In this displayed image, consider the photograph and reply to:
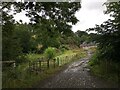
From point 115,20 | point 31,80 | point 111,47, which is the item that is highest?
point 115,20

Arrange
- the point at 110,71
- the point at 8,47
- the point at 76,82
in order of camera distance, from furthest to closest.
A: 1. the point at 8,47
2. the point at 110,71
3. the point at 76,82

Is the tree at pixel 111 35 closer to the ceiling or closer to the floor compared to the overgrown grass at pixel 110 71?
closer to the ceiling

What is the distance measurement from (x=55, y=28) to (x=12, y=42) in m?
10.1

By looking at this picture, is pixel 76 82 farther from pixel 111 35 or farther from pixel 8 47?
pixel 8 47

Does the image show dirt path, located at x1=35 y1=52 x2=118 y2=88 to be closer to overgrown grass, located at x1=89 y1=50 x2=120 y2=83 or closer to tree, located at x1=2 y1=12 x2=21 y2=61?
overgrown grass, located at x1=89 y1=50 x2=120 y2=83

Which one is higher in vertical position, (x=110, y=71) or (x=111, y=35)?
(x=111, y=35)

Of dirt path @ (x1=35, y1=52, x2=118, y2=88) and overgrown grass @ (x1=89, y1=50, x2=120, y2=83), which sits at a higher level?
overgrown grass @ (x1=89, y1=50, x2=120, y2=83)

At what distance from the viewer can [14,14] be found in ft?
55.1

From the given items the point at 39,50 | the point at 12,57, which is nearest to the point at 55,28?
the point at 12,57

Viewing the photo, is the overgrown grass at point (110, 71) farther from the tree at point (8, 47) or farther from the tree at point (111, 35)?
the tree at point (8, 47)

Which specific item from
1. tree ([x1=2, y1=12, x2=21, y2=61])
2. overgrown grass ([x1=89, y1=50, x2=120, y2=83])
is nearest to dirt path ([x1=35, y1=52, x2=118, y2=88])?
overgrown grass ([x1=89, y1=50, x2=120, y2=83])

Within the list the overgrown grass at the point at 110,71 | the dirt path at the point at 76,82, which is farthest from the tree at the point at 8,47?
the overgrown grass at the point at 110,71

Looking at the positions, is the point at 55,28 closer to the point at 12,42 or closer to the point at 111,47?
the point at 111,47

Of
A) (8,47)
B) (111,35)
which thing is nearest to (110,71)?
(111,35)
